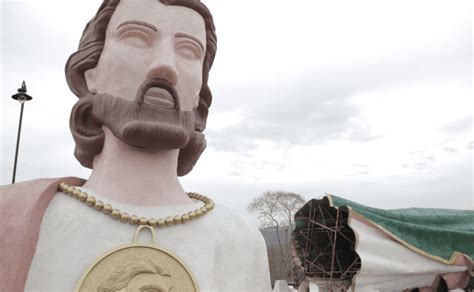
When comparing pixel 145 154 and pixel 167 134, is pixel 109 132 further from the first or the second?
pixel 167 134

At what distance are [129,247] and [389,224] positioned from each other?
760cm

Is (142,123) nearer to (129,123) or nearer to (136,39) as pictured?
(129,123)

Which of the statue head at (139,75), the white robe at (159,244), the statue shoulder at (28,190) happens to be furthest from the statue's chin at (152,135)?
the statue shoulder at (28,190)

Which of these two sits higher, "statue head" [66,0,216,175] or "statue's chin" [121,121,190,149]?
"statue head" [66,0,216,175]

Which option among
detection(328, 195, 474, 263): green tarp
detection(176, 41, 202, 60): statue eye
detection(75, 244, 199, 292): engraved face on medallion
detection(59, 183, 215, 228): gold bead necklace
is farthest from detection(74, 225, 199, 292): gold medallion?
detection(328, 195, 474, 263): green tarp

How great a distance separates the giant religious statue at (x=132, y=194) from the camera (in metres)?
2.12

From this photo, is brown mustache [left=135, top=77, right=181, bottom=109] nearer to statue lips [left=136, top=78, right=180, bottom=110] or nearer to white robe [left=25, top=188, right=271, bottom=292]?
statue lips [left=136, top=78, right=180, bottom=110]

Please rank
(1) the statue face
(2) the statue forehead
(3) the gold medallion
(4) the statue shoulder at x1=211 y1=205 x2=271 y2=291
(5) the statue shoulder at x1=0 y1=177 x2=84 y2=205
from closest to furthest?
(3) the gold medallion, (5) the statue shoulder at x1=0 y1=177 x2=84 y2=205, (4) the statue shoulder at x1=211 y1=205 x2=271 y2=291, (1) the statue face, (2) the statue forehead

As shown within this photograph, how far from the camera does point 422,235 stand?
8.77 metres

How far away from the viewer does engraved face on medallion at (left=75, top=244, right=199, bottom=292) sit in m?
2.06

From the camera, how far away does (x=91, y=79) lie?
293cm

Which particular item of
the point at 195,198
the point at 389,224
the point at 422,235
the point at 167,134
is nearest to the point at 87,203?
the point at 167,134

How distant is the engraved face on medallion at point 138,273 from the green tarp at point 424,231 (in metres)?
6.87

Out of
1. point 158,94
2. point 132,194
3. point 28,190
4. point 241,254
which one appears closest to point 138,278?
point 132,194
